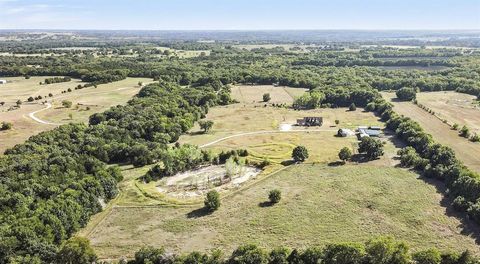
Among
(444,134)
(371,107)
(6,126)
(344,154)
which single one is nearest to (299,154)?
(344,154)

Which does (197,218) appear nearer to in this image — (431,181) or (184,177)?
(184,177)

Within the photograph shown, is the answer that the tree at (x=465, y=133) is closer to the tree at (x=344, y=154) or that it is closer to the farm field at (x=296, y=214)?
the farm field at (x=296, y=214)

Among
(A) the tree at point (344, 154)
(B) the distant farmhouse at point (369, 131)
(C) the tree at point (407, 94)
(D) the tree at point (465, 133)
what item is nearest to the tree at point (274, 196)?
(A) the tree at point (344, 154)


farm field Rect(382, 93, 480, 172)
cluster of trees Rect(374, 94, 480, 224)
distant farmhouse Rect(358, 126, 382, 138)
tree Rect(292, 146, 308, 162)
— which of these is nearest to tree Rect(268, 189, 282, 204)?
tree Rect(292, 146, 308, 162)

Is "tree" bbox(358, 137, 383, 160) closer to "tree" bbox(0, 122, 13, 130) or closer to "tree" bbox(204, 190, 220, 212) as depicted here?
"tree" bbox(204, 190, 220, 212)

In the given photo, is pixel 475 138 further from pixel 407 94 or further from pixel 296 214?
pixel 296 214

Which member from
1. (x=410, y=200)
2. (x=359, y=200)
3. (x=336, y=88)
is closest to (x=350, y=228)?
(x=359, y=200)
